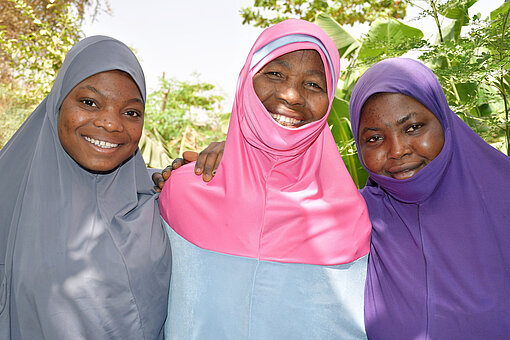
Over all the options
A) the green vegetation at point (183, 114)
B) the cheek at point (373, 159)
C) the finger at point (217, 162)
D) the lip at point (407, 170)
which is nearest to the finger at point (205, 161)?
the finger at point (217, 162)

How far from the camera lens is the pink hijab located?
1582mm

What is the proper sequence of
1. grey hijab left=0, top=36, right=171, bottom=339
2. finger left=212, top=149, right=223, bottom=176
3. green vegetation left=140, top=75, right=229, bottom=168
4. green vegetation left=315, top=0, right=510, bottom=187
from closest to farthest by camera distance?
grey hijab left=0, top=36, right=171, bottom=339 → finger left=212, top=149, right=223, bottom=176 → green vegetation left=315, top=0, right=510, bottom=187 → green vegetation left=140, top=75, right=229, bottom=168

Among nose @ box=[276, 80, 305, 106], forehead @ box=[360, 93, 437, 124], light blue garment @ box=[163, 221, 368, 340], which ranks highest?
nose @ box=[276, 80, 305, 106]

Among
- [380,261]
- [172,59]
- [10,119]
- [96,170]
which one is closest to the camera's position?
[96,170]

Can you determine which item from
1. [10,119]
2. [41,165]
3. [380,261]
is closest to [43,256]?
[41,165]

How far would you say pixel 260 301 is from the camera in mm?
1557

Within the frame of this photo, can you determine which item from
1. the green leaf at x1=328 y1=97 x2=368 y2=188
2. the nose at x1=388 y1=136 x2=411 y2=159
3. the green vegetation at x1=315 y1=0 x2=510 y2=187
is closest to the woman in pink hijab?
the nose at x1=388 y1=136 x2=411 y2=159

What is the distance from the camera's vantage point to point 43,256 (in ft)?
4.84

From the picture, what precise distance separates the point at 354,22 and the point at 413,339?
7.31 meters

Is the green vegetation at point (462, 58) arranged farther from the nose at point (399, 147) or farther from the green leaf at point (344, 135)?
the nose at point (399, 147)

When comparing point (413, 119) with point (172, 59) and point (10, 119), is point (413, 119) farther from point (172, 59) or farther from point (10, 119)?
point (172, 59)

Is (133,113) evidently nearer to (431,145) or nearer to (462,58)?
(431,145)

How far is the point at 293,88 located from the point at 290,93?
0.09 ft

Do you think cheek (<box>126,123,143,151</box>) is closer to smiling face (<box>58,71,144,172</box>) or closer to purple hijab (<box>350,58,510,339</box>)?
smiling face (<box>58,71,144,172</box>)
